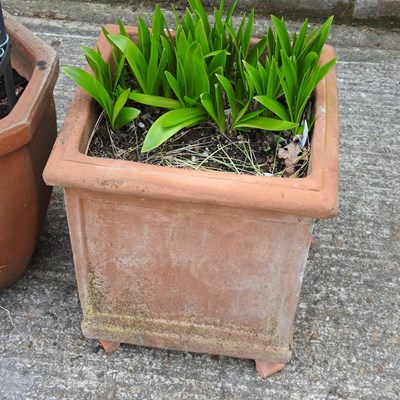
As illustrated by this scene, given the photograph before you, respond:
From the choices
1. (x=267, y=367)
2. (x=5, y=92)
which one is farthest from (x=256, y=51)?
(x=267, y=367)

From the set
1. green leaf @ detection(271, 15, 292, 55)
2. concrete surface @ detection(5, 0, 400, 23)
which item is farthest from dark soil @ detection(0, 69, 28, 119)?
concrete surface @ detection(5, 0, 400, 23)

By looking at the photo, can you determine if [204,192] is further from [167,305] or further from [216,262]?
[167,305]

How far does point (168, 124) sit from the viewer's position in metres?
1.48

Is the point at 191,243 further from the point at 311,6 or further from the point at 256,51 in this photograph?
the point at 311,6

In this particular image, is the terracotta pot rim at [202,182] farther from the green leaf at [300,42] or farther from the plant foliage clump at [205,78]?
the green leaf at [300,42]

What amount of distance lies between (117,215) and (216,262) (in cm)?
26

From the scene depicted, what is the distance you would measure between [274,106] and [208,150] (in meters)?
0.20

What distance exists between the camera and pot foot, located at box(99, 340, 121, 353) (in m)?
1.73

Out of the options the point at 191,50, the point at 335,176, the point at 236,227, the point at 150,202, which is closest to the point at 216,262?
the point at 236,227

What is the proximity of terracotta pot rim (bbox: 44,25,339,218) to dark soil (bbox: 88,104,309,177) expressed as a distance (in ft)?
0.48

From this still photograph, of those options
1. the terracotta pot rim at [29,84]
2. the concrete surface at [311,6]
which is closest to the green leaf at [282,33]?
the terracotta pot rim at [29,84]

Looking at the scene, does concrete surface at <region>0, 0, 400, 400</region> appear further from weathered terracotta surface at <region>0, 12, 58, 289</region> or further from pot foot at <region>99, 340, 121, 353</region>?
weathered terracotta surface at <region>0, 12, 58, 289</region>

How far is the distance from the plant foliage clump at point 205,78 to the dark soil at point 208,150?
3 centimetres

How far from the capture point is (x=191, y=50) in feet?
4.86
